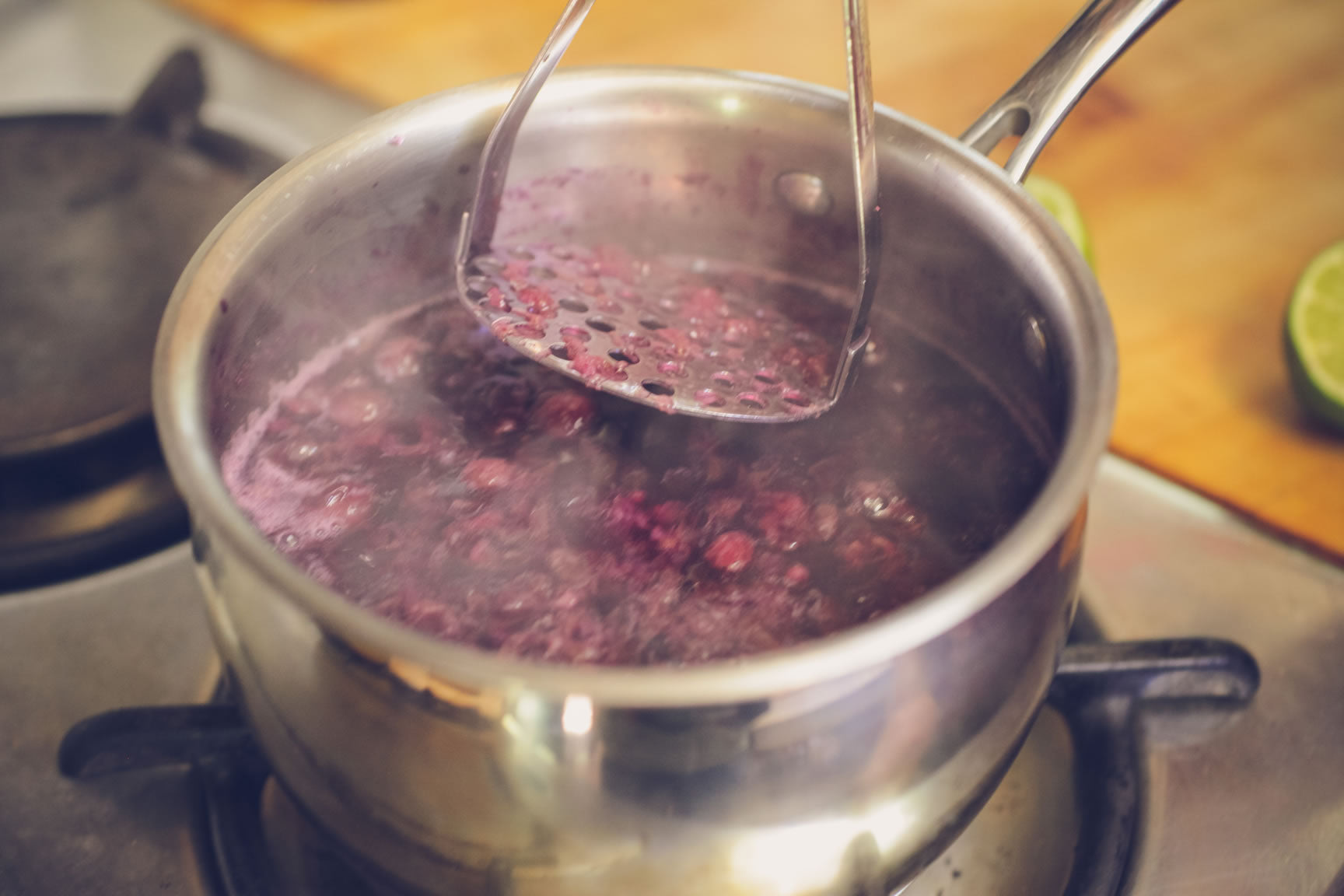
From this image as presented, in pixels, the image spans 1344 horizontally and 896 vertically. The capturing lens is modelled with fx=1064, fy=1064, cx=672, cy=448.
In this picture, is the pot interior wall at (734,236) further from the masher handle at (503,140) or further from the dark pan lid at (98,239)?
the dark pan lid at (98,239)

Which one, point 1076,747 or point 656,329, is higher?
point 656,329

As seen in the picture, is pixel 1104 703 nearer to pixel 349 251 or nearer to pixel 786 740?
pixel 786 740

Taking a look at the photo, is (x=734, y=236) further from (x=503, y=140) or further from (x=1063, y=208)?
(x=1063, y=208)

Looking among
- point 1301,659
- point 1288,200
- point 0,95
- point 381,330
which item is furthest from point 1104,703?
point 0,95

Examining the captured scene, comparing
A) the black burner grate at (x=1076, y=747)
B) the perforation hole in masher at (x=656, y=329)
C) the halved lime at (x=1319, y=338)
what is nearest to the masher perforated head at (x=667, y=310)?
the perforation hole in masher at (x=656, y=329)

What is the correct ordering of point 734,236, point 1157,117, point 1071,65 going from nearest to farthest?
point 1071,65, point 734,236, point 1157,117

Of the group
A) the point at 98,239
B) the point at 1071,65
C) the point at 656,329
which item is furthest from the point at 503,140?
the point at 98,239

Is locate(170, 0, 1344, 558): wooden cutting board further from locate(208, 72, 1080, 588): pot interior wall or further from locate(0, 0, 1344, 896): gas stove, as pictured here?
locate(208, 72, 1080, 588): pot interior wall
